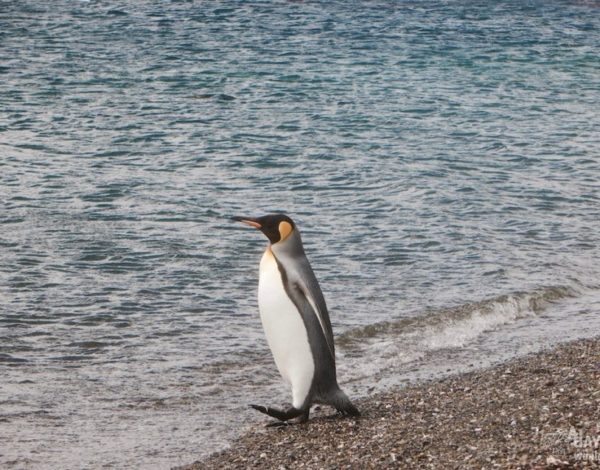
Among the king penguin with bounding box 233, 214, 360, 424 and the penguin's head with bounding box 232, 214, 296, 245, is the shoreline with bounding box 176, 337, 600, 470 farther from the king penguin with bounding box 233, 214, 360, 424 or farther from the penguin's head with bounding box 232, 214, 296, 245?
the penguin's head with bounding box 232, 214, 296, 245

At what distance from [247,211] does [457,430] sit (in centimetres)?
625

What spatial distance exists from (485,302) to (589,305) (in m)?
0.75

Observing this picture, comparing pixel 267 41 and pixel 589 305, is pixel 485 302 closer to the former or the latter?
pixel 589 305

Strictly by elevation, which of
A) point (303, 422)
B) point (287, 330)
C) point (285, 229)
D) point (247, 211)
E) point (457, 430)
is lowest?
point (247, 211)

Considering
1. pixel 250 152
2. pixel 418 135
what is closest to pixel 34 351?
pixel 250 152

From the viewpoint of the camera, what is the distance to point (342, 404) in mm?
5812

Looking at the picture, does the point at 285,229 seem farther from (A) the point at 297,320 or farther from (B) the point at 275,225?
(A) the point at 297,320

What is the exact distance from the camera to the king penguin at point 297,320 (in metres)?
5.88

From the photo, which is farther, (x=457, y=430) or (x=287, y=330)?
(x=287, y=330)

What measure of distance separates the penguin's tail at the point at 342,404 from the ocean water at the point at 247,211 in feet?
1.93

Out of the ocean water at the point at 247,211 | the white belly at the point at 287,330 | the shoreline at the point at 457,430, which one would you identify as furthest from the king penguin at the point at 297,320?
the ocean water at the point at 247,211

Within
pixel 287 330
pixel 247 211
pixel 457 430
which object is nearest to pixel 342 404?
pixel 287 330

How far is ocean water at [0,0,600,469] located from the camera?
6.99 metres

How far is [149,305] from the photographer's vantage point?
336 inches
